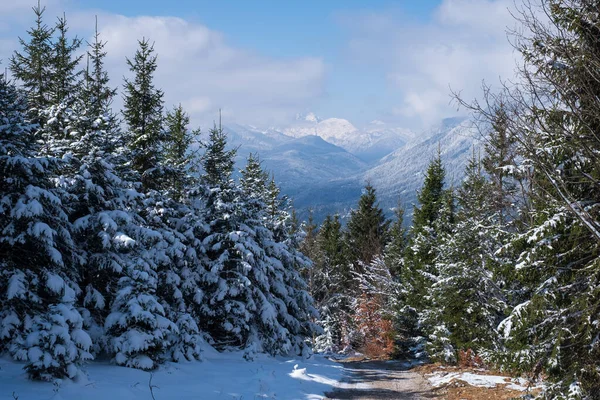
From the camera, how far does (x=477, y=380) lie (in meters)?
14.2

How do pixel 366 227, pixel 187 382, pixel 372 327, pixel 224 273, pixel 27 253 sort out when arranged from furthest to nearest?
1. pixel 366 227
2. pixel 372 327
3. pixel 224 273
4. pixel 187 382
5. pixel 27 253

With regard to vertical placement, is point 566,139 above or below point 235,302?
above

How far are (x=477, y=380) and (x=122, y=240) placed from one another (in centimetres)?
1199

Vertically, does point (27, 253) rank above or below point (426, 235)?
below

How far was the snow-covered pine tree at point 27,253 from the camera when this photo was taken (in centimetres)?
933

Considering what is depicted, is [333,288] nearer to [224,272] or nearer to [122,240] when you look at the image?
[224,272]

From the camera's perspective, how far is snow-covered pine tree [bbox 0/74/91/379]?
9.33 meters

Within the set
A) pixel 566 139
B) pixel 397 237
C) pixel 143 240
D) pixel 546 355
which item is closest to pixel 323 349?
pixel 397 237

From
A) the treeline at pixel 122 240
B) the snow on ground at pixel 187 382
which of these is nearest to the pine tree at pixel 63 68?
the treeline at pixel 122 240

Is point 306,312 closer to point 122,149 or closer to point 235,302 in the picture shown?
point 235,302

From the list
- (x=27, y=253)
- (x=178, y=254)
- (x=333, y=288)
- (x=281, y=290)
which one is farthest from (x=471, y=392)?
(x=333, y=288)

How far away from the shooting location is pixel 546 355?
8391mm

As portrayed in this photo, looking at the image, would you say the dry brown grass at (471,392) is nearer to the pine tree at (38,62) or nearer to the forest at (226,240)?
the forest at (226,240)

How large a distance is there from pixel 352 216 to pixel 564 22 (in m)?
35.2
